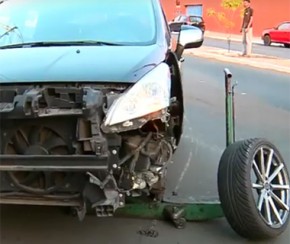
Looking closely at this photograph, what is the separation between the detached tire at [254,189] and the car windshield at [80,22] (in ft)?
3.93

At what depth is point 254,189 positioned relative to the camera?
4414 millimetres

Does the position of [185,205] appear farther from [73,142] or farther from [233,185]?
[73,142]

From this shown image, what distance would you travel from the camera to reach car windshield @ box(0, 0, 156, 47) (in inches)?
187

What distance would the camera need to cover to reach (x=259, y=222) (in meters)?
4.16

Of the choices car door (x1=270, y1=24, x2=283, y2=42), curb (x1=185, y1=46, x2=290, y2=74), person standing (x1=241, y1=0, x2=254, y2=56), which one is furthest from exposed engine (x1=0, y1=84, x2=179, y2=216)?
car door (x1=270, y1=24, x2=283, y2=42)

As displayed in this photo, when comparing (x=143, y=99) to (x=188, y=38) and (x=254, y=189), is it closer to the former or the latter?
(x=254, y=189)

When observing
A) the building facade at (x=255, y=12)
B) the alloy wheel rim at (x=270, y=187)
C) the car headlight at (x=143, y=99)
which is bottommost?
the building facade at (x=255, y=12)

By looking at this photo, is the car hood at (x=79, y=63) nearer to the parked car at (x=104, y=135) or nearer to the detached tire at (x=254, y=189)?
the parked car at (x=104, y=135)

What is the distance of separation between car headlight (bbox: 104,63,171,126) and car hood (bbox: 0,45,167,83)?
0.08 meters

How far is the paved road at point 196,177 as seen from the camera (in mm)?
4328

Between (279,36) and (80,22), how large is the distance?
3003 cm

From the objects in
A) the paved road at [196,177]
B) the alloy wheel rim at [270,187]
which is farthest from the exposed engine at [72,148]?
the alloy wheel rim at [270,187]

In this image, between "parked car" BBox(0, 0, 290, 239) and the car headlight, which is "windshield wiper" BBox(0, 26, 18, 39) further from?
the car headlight

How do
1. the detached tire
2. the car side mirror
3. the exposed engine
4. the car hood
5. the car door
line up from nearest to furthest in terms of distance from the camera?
the exposed engine → the car hood → the detached tire → the car side mirror → the car door
